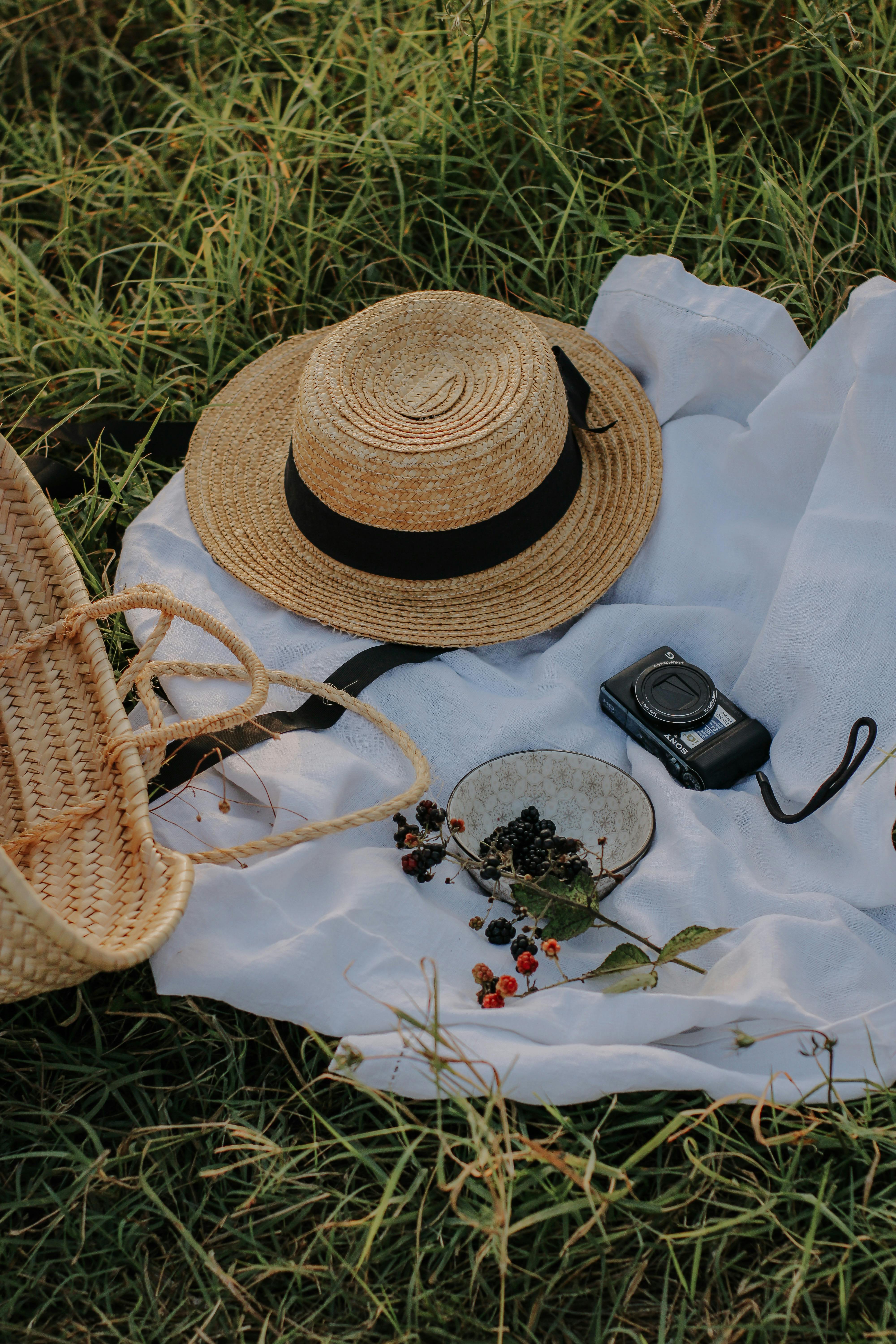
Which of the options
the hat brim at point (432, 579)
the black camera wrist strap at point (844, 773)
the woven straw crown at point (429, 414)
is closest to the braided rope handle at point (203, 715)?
the hat brim at point (432, 579)

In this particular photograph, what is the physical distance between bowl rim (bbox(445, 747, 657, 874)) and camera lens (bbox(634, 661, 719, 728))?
100mm

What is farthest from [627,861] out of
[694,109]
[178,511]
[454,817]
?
[694,109]

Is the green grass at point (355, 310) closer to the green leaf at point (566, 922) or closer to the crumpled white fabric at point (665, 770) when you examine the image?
the crumpled white fabric at point (665, 770)

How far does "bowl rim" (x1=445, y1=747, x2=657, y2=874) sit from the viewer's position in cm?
137

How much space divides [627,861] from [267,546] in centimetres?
76

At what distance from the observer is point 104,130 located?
2494 millimetres

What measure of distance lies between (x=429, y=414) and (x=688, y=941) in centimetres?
84

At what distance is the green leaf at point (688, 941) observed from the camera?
1230 millimetres

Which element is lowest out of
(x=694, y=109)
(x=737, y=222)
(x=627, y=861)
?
(x=627, y=861)

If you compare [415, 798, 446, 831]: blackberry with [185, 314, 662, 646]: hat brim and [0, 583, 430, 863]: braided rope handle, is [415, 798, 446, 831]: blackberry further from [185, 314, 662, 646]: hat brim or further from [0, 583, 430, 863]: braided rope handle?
[185, 314, 662, 646]: hat brim

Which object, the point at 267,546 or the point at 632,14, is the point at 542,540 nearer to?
the point at 267,546

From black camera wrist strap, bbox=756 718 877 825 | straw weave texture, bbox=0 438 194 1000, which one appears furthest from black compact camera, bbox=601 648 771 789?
straw weave texture, bbox=0 438 194 1000

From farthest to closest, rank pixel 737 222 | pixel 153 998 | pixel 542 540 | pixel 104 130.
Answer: pixel 104 130 < pixel 737 222 < pixel 542 540 < pixel 153 998

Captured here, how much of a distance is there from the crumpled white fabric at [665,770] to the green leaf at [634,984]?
0.01 m
